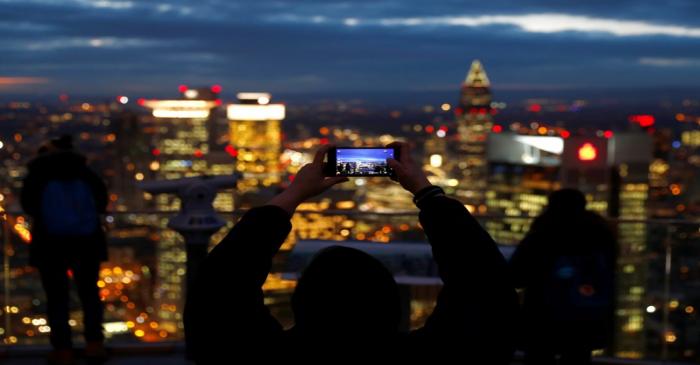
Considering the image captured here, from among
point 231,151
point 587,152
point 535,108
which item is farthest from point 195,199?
point 231,151

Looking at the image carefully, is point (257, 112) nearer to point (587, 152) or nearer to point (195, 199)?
point (587, 152)

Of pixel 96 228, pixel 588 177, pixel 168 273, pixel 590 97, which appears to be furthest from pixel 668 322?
pixel 590 97

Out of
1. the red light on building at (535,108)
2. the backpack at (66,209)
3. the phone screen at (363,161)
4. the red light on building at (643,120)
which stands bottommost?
A: the backpack at (66,209)

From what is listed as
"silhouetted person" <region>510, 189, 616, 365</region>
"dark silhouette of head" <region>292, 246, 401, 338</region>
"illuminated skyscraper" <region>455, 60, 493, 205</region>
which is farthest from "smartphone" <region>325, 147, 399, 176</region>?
"illuminated skyscraper" <region>455, 60, 493, 205</region>

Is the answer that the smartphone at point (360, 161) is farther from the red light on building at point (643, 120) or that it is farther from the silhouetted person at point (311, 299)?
the red light on building at point (643, 120)

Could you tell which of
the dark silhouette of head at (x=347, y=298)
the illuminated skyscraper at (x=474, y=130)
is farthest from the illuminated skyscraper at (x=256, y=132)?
the dark silhouette of head at (x=347, y=298)

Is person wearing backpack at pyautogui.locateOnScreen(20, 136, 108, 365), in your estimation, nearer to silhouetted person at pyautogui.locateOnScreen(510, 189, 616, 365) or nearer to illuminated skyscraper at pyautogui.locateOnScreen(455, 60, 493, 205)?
silhouetted person at pyautogui.locateOnScreen(510, 189, 616, 365)
